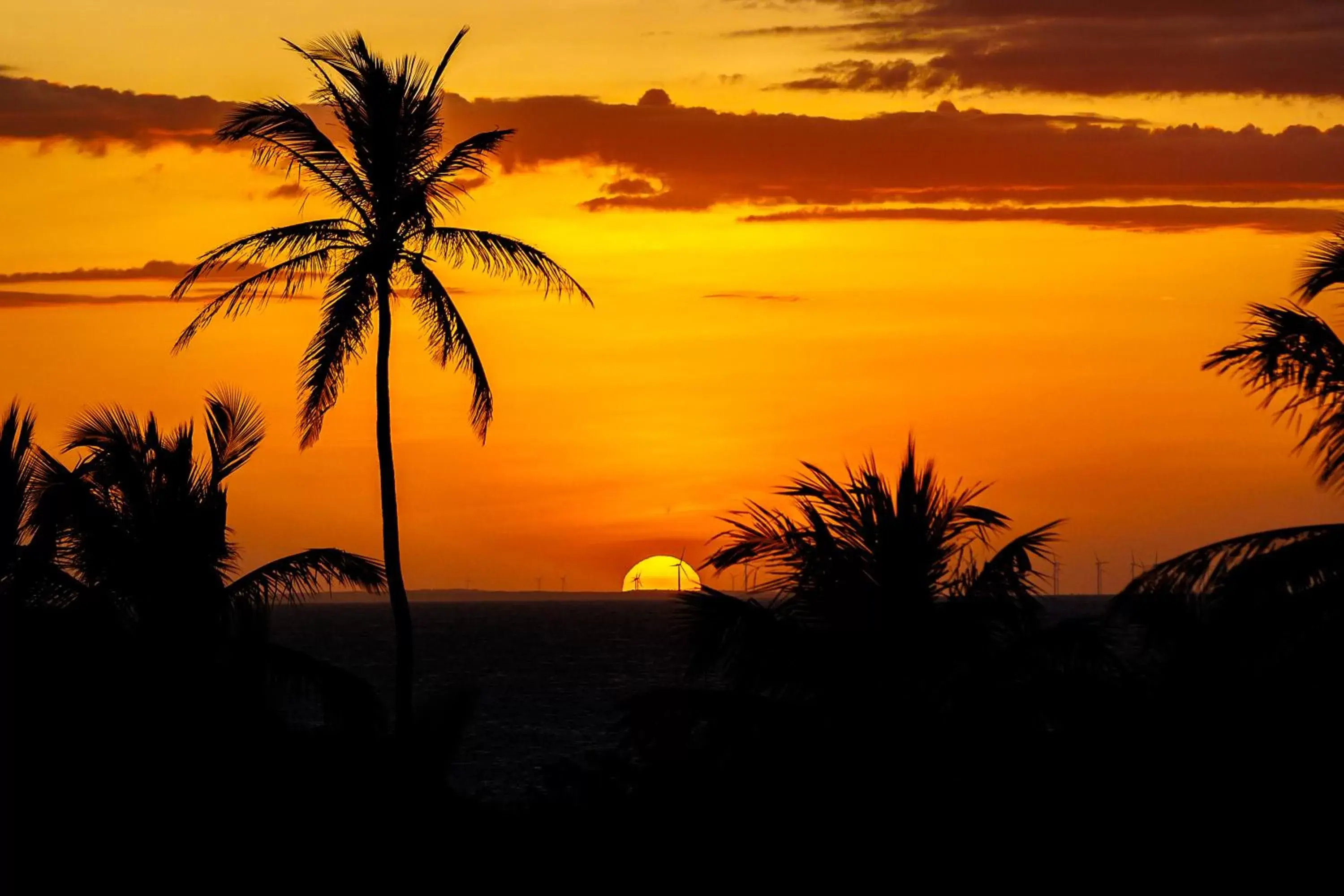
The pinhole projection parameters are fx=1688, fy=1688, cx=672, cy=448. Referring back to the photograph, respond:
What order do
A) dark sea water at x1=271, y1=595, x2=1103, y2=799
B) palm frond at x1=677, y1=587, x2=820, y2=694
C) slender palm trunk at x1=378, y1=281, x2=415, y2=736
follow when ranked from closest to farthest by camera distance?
1. palm frond at x1=677, y1=587, x2=820, y2=694
2. slender palm trunk at x1=378, y1=281, x2=415, y2=736
3. dark sea water at x1=271, y1=595, x2=1103, y2=799

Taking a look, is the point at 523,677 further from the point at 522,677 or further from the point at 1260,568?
the point at 1260,568

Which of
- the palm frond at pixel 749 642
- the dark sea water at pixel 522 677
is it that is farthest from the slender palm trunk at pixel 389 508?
the palm frond at pixel 749 642

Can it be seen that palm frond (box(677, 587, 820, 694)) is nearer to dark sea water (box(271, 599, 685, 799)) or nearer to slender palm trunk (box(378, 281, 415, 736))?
dark sea water (box(271, 599, 685, 799))

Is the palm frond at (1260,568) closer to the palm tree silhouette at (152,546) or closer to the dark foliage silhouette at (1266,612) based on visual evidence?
the dark foliage silhouette at (1266,612)

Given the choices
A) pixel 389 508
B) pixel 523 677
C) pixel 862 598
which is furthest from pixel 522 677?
pixel 862 598

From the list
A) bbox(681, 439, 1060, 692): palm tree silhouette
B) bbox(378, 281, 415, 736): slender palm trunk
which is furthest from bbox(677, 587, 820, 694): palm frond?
bbox(378, 281, 415, 736): slender palm trunk

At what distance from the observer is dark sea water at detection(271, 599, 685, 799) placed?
71.8 m

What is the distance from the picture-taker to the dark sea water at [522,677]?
71750mm

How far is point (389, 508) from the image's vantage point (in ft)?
95.7

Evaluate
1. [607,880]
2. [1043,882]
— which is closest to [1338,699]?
[1043,882]

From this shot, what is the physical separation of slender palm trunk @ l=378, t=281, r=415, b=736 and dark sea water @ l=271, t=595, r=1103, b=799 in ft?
13.1

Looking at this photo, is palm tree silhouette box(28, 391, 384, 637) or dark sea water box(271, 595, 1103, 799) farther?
dark sea water box(271, 595, 1103, 799)

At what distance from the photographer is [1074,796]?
1911 centimetres

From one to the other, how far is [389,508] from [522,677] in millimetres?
90711
